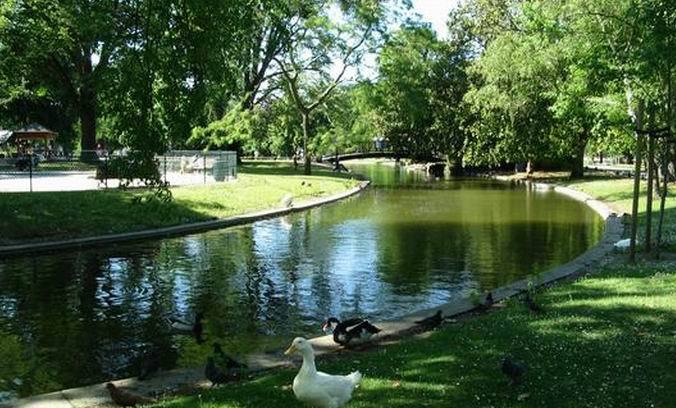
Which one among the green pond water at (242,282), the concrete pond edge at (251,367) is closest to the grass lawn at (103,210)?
the green pond water at (242,282)

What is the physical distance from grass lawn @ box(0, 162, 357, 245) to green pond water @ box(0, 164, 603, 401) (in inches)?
70.9

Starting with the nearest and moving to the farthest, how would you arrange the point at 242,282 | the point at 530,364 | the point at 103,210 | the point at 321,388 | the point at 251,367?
the point at 321,388 < the point at 530,364 < the point at 251,367 < the point at 242,282 < the point at 103,210

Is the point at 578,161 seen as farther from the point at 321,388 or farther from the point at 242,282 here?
the point at 321,388

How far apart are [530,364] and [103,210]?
19740 mm

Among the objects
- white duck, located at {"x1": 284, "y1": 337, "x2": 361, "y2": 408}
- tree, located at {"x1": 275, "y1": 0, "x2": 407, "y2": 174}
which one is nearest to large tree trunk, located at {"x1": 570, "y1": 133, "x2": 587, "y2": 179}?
tree, located at {"x1": 275, "y1": 0, "x2": 407, "y2": 174}

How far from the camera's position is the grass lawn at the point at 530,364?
718 centimetres

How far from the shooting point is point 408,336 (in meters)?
10.7

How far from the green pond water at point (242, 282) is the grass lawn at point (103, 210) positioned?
5.91 feet

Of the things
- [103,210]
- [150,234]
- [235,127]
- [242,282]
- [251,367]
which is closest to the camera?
[251,367]

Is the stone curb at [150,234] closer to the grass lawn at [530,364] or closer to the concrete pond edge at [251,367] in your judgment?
the concrete pond edge at [251,367]

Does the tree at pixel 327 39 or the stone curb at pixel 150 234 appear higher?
the tree at pixel 327 39

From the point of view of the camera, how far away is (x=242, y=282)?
53.5ft

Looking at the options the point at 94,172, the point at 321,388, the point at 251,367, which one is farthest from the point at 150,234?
the point at 94,172

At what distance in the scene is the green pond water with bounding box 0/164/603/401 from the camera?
11047 millimetres
